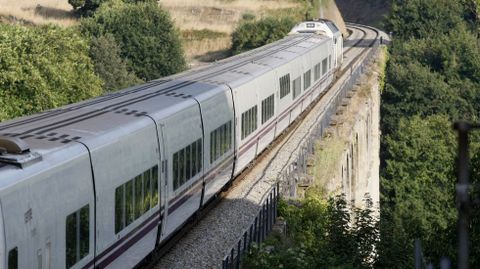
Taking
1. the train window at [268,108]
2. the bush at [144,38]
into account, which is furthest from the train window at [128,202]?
the bush at [144,38]

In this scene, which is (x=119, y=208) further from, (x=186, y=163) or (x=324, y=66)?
(x=324, y=66)

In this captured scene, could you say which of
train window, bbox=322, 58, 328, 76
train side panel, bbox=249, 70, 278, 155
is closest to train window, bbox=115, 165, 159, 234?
train side panel, bbox=249, 70, 278, 155

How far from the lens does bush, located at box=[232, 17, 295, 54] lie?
7694cm

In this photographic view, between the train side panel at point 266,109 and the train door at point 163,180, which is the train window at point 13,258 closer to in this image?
the train door at point 163,180

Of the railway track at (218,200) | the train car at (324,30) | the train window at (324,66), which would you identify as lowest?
the railway track at (218,200)

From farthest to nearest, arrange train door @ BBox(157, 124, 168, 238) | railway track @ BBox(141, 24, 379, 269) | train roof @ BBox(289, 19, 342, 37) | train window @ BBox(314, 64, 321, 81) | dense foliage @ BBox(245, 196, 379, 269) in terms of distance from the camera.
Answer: train roof @ BBox(289, 19, 342, 37) < train window @ BBox(314, 64, 321, 81) < railway track @ BBox(141, 24, 379, 269) < train door @ BBox(157, 124, 168, 238) < dense foliage @ BBox(245, 196, 379, 269)

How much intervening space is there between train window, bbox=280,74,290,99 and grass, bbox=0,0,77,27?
170ft

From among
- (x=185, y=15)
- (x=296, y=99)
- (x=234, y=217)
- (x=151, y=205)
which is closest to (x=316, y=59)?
(x=296, y=99)

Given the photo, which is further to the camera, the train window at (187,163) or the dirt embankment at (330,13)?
the dirt embankment at (330,13)

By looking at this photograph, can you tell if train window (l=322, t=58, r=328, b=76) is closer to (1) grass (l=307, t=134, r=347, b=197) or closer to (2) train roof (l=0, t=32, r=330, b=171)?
(1) grass (l=307, t=134, r=347, b=197)

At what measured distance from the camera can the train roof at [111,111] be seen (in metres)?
11.3

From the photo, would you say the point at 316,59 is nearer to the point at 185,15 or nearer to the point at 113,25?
the point at 113,25

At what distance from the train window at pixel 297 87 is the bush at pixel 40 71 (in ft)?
36.3

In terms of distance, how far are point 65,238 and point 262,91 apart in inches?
597
